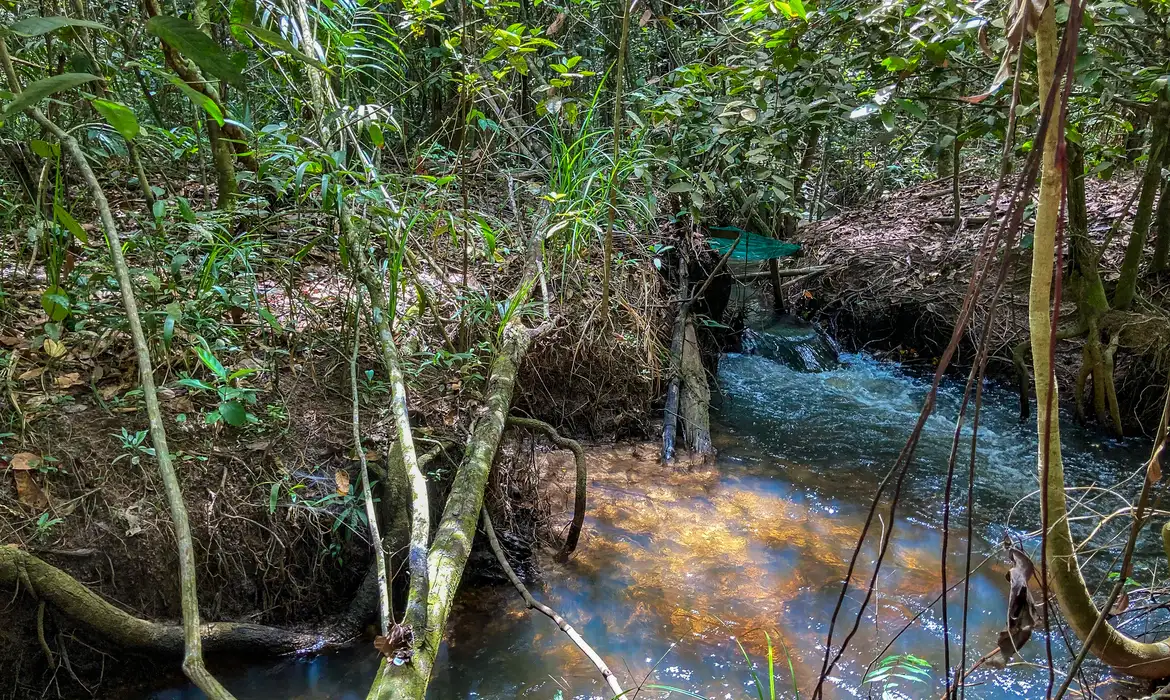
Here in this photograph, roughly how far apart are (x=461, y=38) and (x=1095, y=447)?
4.42 m

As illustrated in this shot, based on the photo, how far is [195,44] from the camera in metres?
0.66

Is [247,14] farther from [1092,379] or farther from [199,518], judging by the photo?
[1092,379]

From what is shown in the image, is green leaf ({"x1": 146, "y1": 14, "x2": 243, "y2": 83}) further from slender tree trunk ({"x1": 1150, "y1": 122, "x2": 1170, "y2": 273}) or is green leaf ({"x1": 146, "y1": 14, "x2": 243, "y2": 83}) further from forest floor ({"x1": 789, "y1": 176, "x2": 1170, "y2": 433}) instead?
slender tree trunk ({"x1": 1150, "y1": 122, "x2": 1170, "y2": 273})

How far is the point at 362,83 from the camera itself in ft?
12.3

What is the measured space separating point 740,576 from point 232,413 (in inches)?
79.2

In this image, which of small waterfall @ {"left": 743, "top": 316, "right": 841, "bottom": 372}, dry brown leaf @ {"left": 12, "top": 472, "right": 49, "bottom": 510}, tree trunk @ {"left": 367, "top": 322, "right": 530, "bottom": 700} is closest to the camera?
tree trunk @ {"left": 367, "top": 322, "right": 530, "bottom": 700}

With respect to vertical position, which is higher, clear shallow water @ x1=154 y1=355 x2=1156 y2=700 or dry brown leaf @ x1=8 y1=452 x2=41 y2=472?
dry brown leaf @ x1=8 y1=452 x2=41 y2=472

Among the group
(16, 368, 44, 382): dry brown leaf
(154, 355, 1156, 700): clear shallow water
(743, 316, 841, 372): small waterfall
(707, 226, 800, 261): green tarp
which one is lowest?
(154, 355, 1156, 700): clear shallow water

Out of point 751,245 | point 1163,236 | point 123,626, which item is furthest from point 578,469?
point 1163,236

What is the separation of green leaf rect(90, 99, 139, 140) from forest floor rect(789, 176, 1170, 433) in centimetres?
484

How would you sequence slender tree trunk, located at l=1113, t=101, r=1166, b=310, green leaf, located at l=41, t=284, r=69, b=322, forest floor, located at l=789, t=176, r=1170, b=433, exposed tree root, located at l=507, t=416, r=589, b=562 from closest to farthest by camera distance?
1. green leaf, located at l=41, t=284, r=69, b=322
2. exposed tree root, located at l=507, t=416, r=589, b=562
3. slender tree trunk, located at l=1113, t=101, r=1166, b=310
4. forest floor, located at l=789, t=176, r=1170, b=433

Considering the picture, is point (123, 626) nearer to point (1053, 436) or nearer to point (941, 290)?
point (1053, 436)

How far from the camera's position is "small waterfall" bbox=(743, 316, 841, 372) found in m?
5.67

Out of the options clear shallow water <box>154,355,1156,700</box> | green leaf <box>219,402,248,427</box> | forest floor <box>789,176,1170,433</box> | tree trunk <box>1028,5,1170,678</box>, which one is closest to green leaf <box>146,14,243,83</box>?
tree trunk <box>1028,5,1170,678</box>
